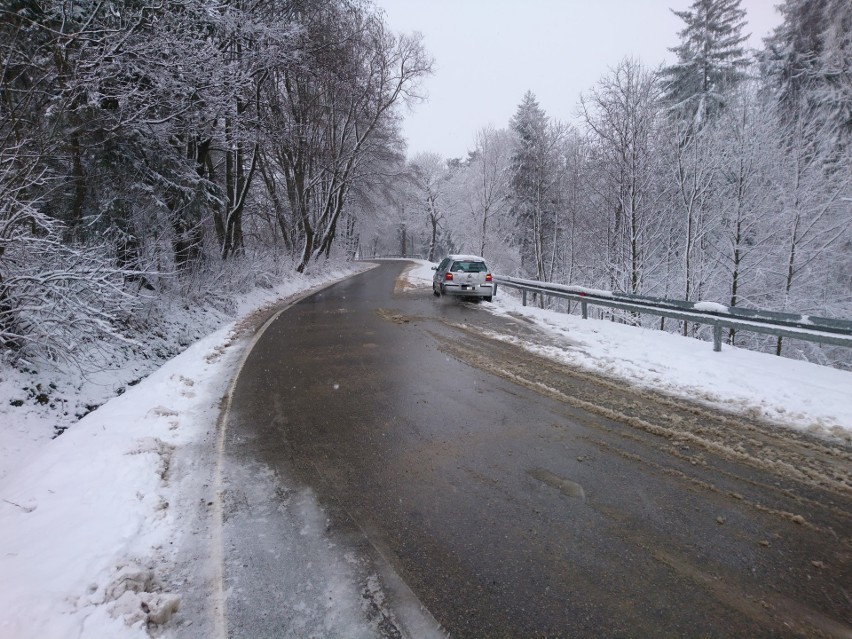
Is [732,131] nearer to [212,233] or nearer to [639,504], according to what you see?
[639,504]

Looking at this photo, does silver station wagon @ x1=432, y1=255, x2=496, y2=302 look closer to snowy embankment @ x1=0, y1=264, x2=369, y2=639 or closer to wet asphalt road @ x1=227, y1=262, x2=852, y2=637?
wet asphalt road @ x1=227, y1=262, x2=852, y2=637

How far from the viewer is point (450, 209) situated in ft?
184

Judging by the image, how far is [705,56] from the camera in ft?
83.0

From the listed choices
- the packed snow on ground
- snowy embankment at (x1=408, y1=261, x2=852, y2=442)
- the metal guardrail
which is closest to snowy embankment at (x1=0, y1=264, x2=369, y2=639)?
the packed snow on ground

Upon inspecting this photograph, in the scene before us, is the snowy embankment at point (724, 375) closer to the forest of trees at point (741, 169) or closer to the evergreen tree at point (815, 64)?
the forest of trees at point (741, 169)

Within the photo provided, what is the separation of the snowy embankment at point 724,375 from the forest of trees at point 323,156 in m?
8.23

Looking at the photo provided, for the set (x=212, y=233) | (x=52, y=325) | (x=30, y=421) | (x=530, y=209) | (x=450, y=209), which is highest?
(x=450, y=209)

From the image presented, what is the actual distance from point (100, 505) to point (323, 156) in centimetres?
2538

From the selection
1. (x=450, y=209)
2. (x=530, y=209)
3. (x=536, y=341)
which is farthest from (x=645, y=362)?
(x=450, y=209)

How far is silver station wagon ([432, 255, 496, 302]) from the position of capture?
52.4 ft

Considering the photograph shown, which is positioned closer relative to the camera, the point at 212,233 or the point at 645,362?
the point at 645,362

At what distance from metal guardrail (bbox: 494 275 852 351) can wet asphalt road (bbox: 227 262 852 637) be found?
298 cm

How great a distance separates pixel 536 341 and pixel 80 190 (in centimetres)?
1130

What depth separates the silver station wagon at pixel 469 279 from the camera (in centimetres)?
1598
